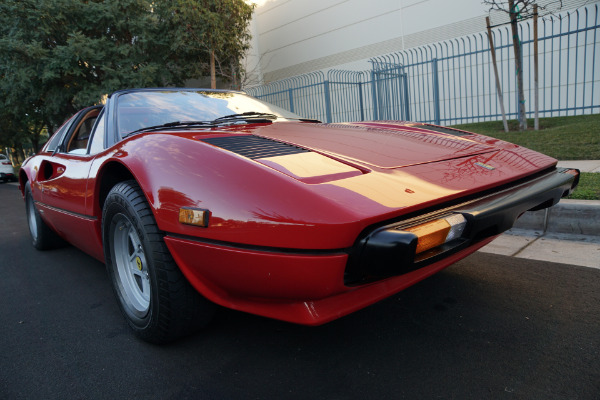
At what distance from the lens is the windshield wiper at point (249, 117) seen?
2.34 meters

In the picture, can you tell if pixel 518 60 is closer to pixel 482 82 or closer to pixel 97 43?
pixel 482 82

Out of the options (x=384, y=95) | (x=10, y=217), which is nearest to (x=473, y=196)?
(x=10, y=217)

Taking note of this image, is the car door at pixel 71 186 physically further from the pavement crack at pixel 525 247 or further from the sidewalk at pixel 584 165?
the sidewalk at pixel 584 165

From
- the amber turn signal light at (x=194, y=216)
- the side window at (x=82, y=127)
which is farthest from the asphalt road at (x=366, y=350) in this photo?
the side window at (x=82, y=127)

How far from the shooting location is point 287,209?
128 centimetres

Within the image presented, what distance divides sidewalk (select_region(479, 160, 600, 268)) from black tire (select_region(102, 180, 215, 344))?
84.7 inches

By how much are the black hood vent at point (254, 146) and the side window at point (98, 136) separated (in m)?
1.03

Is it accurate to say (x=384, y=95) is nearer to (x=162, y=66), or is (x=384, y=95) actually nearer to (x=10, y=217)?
(x=162, y=66)

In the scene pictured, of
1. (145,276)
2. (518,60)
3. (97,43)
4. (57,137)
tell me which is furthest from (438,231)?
(97,43)

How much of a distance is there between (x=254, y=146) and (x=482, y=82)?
33.5 feet

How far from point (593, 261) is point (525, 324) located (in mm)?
1036

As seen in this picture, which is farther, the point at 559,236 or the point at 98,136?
the point at 559,236

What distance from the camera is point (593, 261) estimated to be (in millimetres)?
2447

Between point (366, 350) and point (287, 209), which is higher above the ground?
point (287, 209)
